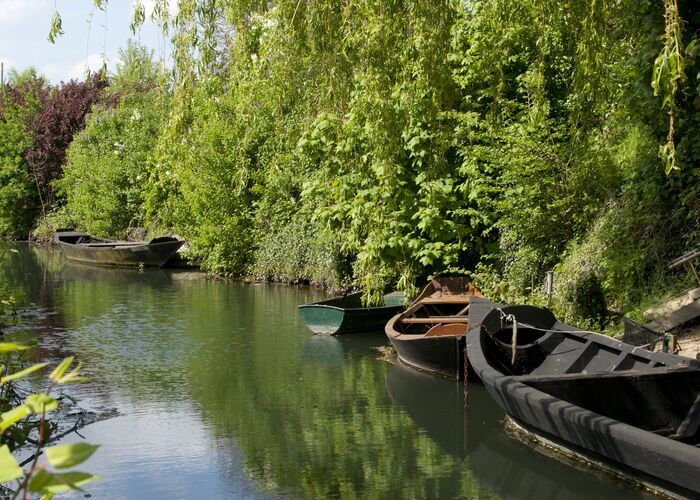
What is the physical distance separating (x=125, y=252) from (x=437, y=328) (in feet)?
49.2

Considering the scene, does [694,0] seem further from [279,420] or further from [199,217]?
[199,217]

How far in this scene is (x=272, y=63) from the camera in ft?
23.0

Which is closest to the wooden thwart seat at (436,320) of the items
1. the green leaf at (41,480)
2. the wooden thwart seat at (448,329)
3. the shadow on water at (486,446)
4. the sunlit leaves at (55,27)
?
the wooden thwart seat at (448,329)

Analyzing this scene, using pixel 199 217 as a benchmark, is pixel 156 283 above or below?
below

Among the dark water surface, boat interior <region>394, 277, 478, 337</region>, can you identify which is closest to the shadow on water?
the dark water surface

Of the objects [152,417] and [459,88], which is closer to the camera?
[152,417]

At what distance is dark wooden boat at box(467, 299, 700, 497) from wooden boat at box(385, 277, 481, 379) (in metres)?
0.89

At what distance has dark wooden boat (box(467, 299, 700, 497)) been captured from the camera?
5.60 m

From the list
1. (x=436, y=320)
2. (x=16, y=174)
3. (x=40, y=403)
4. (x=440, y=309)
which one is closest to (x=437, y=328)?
(x=436, y=320)

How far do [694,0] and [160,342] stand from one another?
829cm

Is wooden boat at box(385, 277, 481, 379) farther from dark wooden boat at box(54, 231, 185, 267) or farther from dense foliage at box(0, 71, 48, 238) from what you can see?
dense foliage at box(0, 71, 48, 238)

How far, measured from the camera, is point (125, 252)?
23.8 metres

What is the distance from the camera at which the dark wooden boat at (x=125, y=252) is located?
23.5 metres

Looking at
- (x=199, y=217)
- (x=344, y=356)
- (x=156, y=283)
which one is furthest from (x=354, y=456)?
(x=199, y=217)
